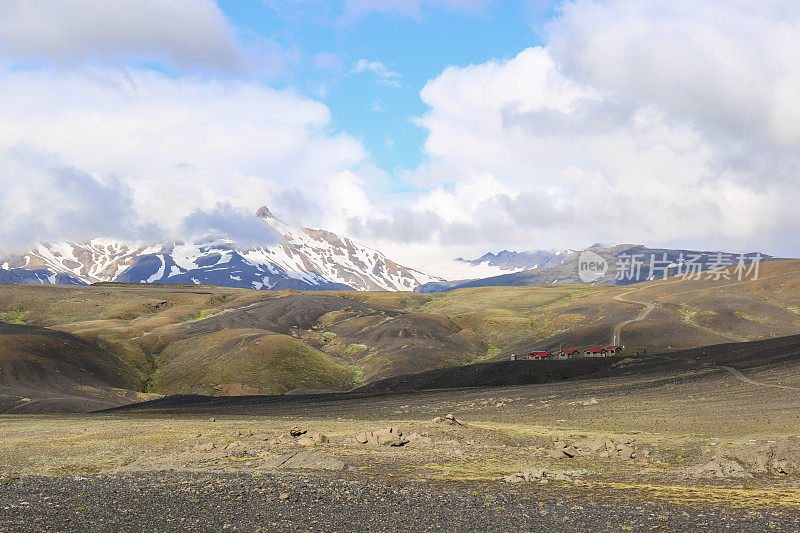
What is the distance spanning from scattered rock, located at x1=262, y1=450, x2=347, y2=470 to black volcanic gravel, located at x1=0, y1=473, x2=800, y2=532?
3034 millimetres

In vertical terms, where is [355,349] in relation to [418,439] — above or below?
below

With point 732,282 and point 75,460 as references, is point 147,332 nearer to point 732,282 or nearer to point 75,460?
point 75,460

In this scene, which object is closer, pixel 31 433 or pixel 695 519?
pixel 695 519

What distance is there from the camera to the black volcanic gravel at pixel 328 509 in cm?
1568

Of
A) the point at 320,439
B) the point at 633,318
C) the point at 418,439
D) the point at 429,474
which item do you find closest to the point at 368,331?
the point at 633,318

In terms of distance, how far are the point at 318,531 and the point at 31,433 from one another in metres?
33.4

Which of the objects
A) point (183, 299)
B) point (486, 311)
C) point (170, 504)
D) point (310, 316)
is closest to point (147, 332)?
point (310, 316)

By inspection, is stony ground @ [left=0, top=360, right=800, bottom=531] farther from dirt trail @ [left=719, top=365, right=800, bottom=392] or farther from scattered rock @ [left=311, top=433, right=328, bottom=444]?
dirt trail @ [left=719, top=365, right=800, bottom=392]

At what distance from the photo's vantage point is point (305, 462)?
81.0 ft

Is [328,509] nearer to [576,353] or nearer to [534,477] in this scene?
[534,477]

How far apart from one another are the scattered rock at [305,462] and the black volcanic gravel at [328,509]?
3.03 meters

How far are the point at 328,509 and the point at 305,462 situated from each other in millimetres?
7684

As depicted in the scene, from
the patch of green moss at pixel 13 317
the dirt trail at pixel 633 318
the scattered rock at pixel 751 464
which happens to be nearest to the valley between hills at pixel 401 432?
the scattered rock at pixel 751 464

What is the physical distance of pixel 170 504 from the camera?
57.7ft
